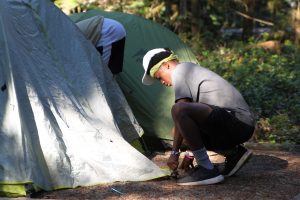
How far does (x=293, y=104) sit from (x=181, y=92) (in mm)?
4538

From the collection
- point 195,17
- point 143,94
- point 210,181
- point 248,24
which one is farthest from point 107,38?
point 248,24

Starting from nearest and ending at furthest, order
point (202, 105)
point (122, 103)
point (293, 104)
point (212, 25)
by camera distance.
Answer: point (202, 105)
point (122, 103)
point (293, 104)
point (212, 25)

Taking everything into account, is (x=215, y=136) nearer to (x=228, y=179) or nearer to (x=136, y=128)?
(x=228, y=179)

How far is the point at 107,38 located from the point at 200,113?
2244 mm

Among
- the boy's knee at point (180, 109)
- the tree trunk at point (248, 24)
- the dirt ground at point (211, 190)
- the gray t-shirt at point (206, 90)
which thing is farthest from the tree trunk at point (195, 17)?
the boy's knee at point (180, 109)

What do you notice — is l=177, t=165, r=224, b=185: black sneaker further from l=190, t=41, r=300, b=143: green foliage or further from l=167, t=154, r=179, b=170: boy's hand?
l=190, t=41, r=300, b=143: green foliage

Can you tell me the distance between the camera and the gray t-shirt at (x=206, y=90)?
16.1 feet

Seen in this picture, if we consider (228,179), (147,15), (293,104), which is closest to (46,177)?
(228,179)

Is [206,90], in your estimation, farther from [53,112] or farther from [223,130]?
[53,112]

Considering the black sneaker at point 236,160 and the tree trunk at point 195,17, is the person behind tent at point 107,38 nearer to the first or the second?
the black sneaker at point 236,160

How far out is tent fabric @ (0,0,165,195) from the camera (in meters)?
4.89

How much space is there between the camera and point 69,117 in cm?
534

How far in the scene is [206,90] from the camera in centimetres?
502

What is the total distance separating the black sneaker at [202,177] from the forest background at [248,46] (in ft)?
9.30
